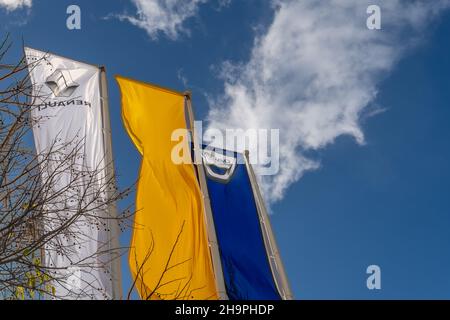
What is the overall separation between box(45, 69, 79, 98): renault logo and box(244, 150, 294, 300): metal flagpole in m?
5.72

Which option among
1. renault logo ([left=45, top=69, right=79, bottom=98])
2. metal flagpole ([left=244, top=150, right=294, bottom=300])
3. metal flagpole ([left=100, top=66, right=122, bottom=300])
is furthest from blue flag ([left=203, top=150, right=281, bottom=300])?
renault logo ([left=45, top=69, right=79, bottom=98])

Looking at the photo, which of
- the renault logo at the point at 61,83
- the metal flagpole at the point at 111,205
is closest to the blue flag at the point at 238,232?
the metal flagpole at the point at 111,205

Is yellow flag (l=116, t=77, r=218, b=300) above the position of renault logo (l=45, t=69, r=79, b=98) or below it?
below

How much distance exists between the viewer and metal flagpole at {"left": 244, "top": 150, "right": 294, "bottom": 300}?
15.6 meters

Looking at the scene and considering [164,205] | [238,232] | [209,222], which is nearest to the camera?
[209,222]

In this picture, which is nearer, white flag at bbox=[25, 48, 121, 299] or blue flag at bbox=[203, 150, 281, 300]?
white flag at bbox=[25, 48, 121, 299]

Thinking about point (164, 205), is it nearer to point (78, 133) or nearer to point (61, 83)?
point (78, 133)

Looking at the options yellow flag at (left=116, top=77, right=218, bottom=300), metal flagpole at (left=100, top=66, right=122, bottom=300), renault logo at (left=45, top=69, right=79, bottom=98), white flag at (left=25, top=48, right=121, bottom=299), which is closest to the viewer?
metal flagpole at (left=100, top=66, right=122, bottom=300)

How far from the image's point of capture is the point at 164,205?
46.7 ft

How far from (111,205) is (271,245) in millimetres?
5693

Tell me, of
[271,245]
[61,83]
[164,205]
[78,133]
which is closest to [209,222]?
[164,205]

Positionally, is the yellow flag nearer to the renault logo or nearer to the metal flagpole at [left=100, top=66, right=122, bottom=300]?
the metal flagpole at [left=100, top=66, right=122, bottom=300]

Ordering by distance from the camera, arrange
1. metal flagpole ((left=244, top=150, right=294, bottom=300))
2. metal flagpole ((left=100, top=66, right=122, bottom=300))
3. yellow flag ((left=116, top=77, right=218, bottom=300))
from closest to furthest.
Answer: metal flagpole ((left=100, top=66, right=122, bottom=300))
yellow flag ((left=116, top=77, right=218, bottom=300))
metal flagpole ((left=244, top=150, right=294, bottom=300))
